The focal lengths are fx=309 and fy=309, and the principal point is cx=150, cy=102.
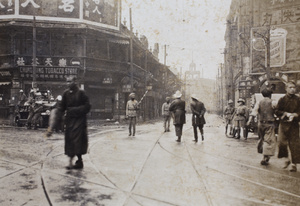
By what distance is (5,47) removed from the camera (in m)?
25.9

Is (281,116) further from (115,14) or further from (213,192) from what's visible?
(115,14)

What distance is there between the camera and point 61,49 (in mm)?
25938

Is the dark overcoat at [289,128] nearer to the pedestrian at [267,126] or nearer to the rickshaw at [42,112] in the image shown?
the pedestrian at [267,126]

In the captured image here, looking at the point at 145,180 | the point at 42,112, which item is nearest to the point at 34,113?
the point at 42,112

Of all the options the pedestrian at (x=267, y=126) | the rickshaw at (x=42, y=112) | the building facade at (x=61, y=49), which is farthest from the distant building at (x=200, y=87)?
the pedestrian at (x=267, y=126)

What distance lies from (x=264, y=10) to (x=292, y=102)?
2036cm

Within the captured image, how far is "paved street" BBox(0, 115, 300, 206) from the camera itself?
170 inches

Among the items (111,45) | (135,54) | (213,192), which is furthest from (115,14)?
(213,192)

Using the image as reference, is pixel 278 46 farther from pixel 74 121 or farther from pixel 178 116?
pixel 74 121

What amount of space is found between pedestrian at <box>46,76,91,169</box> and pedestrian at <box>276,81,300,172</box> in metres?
4.32

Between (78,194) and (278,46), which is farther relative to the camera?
(278,46)

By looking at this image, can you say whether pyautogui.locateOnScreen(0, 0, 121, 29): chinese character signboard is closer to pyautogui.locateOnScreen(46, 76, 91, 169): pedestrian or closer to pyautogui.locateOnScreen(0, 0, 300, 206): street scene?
pyautogui.locateOnScreen(0, 0, 300, 206): street scene

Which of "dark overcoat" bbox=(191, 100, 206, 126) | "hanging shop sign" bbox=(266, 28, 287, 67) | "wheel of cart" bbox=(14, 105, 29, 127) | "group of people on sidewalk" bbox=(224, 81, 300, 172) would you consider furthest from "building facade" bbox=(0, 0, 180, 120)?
"group of people on sidewalk" bbox=(224, 81, 300, 172)

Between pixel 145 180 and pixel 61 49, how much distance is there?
888 inches
